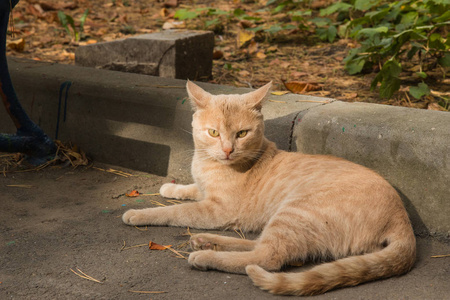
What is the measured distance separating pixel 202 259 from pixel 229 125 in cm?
96

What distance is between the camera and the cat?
2.37 m

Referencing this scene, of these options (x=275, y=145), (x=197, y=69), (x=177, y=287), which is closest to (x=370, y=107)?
(x=275, y=145)

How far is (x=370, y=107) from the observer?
3.41m

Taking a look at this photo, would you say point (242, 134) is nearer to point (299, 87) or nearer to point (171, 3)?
point (299, 87)

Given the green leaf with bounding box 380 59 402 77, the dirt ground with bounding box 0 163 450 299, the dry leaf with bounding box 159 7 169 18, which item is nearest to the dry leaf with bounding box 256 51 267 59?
the green leaf with bounding box 380 59 402 77

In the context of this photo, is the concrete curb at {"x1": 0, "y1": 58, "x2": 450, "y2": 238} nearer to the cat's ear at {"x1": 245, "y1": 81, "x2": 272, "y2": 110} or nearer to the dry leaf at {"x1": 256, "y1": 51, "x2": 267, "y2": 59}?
the cat's ear at {"x1": 245, "y1": 81, "x2": 272, "y2": 110}

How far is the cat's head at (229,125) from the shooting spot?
10.3 feet

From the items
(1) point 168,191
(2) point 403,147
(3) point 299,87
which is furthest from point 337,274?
(3) point 299,87

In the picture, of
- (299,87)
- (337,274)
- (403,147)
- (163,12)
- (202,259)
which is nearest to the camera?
(337,274)

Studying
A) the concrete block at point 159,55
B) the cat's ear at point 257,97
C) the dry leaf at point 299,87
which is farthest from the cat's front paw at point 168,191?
the concrete block at point 159,55

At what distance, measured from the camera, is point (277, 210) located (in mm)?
2830

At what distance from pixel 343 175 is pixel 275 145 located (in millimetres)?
742

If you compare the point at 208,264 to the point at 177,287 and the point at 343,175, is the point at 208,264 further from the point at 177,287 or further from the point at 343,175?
the point at 343,175

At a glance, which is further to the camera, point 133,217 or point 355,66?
point 355,66
